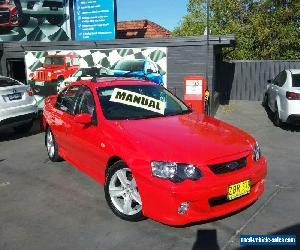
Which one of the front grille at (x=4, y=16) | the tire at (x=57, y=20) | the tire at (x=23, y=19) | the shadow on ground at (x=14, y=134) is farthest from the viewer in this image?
the tire at (x=57, y=20)

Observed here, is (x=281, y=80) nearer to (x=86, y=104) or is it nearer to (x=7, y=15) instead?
(x=86, y=104)

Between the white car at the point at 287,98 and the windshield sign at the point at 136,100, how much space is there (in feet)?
16.1

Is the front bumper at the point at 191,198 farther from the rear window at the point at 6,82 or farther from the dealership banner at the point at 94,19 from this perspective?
the dealership banner at the point at 94,19

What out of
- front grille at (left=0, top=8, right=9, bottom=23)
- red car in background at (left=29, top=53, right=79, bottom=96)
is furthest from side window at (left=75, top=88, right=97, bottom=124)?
front grille at (left=0, top=8, right=9, bottom=23)

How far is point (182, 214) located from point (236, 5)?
22.4m

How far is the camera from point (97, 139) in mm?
5078

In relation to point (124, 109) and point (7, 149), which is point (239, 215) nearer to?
point (124, 109)

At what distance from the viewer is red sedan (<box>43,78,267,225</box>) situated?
401 cm

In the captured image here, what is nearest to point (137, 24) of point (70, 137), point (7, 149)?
point (7, 149)

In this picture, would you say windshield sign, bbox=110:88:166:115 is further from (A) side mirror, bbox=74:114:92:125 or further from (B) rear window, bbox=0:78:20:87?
(B) rear window, bbox=0:78:20:87

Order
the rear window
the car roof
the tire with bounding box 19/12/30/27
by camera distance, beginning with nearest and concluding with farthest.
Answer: the car roof, the rear window, the tire with bounding box 19/12/30/27

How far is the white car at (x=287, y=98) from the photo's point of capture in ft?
30.4

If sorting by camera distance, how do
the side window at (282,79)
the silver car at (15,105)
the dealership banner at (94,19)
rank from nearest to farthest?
the silver car at (15,105) → the side window at (282,79) → the dealership banner at (94,19)

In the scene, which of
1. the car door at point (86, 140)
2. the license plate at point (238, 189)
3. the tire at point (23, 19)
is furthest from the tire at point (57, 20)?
the license plate at point (238, 189)
